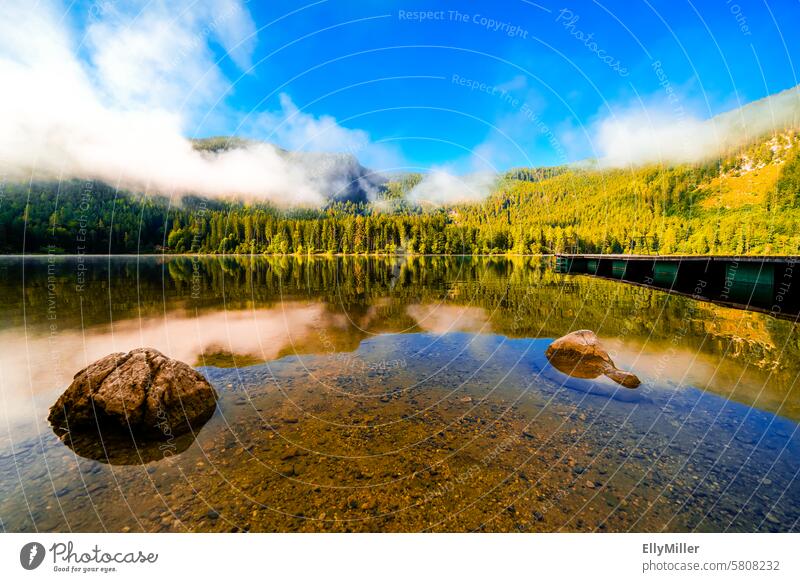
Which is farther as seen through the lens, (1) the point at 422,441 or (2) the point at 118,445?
(1) the point at 422,441

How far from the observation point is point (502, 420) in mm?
10242

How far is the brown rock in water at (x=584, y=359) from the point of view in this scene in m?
13.1

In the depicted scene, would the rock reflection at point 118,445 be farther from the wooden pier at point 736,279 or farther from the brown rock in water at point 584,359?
the wooden pier at point 736,279

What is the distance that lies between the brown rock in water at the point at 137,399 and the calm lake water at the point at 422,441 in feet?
1.72

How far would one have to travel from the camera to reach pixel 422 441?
9.12 m

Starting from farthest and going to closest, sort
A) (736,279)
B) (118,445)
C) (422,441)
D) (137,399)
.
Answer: (736,279) < (137,399) < (422,441) < (118,445)

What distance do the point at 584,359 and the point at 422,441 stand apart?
30.1 ft

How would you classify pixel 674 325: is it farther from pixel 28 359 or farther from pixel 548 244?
pixel 548 244

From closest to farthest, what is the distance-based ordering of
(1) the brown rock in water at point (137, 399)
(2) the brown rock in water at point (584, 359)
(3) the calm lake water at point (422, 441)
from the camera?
(3) the calm lake water at point (422, 441) < (1) the brown rock in water at point (137, 399) < (2) the brown rock in water at point (584, 359)
